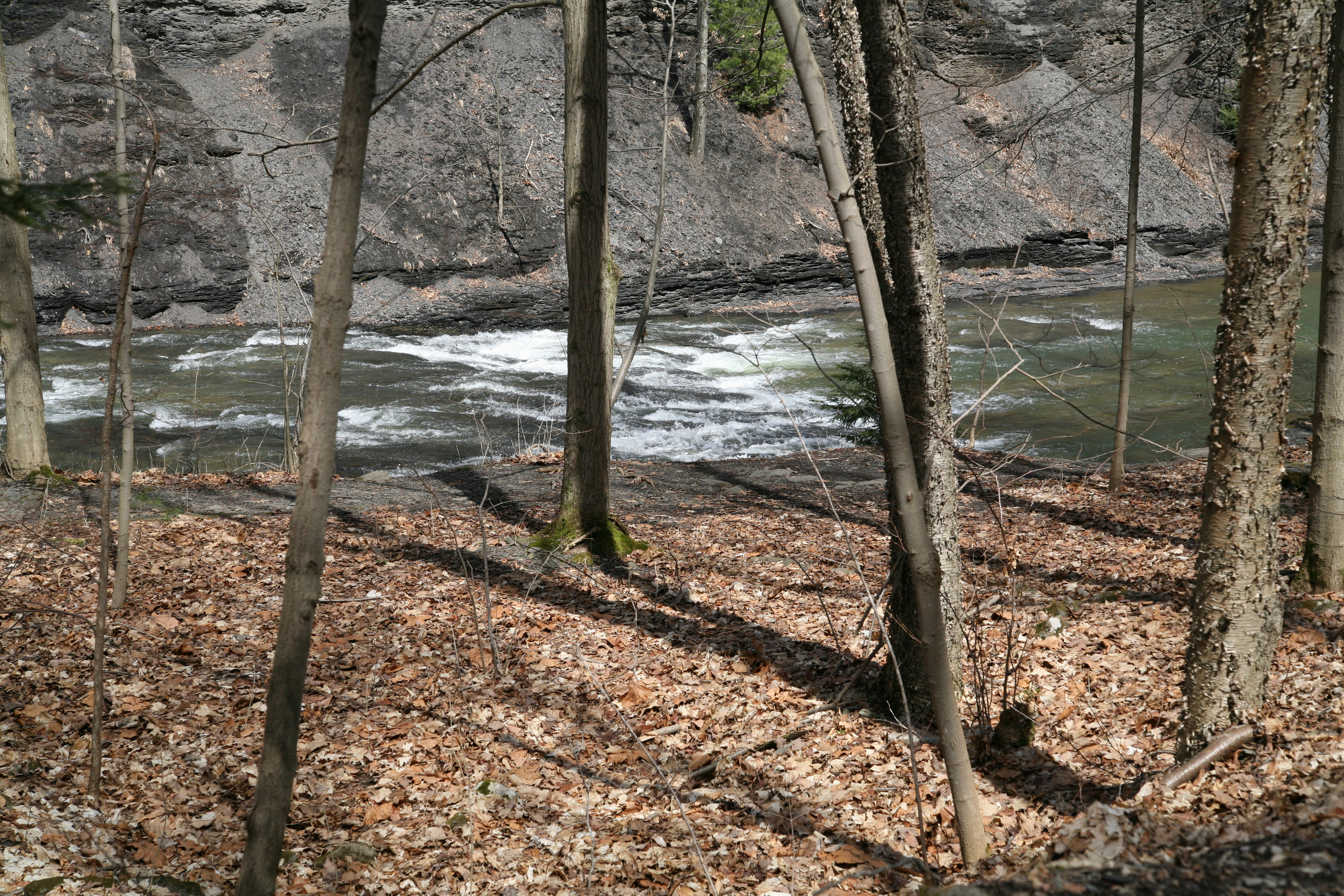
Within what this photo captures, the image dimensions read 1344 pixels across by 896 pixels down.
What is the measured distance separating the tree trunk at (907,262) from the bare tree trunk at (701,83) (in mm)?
23233

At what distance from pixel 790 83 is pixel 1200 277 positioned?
16.2 meters

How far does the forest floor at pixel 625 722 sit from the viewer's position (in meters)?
3.60

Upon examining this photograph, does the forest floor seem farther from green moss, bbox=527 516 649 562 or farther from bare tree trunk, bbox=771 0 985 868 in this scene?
bare tree trunk, bbox=771 0 985 868

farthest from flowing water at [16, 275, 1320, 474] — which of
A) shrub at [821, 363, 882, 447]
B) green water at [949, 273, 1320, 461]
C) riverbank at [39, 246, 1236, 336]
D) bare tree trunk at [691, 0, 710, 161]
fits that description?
bare tree trunk at [691, 0, 710, 161]

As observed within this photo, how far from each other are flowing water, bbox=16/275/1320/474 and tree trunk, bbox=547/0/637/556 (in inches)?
108

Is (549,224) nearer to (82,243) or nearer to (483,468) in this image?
(82,243)

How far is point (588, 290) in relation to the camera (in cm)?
743

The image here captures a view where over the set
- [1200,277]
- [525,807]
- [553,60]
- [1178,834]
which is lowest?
[525,807]

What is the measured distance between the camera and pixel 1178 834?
3.09 meters

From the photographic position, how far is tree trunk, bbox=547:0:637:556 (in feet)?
23.6

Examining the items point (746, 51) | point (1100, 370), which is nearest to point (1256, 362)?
point (1100, 370)

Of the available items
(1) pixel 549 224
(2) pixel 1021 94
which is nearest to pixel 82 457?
(1) pixel 549 224

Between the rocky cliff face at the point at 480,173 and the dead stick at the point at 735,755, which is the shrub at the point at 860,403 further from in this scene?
the rocky cliff face at the point at 480,173

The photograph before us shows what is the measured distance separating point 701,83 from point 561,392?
49.2ft
